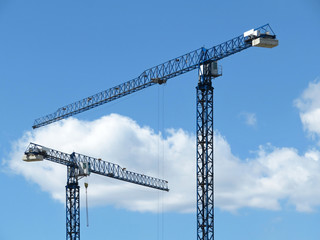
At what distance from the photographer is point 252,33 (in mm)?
149125

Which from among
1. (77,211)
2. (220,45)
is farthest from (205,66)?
(77,211)

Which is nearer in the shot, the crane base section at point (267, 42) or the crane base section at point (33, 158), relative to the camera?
the crane base section at point (267, 42)

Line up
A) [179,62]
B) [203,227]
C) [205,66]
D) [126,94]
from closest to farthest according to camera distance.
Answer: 1. [203,227]
2. [205,66]
3. [179,62]
4. [126,94]

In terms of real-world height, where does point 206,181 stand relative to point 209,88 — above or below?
below

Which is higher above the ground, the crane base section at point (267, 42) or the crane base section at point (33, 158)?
the crane base section at point (267, 42)

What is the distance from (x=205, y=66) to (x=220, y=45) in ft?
15.9

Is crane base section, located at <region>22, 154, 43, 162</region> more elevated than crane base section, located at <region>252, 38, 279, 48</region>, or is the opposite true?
crane base section, located at <region>252, 38, 279, 48</region>

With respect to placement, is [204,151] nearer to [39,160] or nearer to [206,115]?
[206,115]

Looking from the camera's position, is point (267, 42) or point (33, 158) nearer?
point (267, 42)

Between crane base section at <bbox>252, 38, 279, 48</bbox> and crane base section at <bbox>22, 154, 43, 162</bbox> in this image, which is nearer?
crane base section at <bbox>252, 38, 279, 48</bbox>

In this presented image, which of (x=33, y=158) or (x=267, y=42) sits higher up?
(x=267, y=42)

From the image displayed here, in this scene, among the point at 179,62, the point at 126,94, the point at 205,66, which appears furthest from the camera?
the point at 126,94

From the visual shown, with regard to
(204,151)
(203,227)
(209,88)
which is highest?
(209,88)

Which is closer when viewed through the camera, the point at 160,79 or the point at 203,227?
the point at 203,227
